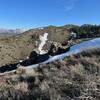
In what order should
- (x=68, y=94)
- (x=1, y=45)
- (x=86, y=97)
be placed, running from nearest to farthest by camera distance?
(x=86, y=97) < (x=68, y=94) < (x=1, y=45)

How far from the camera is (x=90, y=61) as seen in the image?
9.90 metres

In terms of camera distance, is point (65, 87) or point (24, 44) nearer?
point (65, 87)

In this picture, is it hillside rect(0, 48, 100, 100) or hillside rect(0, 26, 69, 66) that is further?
hillside rect(0, 26, 69, 66)

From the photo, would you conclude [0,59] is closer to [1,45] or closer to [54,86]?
[1,45]

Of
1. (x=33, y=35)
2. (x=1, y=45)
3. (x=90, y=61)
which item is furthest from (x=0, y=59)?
(x=90, y=61)

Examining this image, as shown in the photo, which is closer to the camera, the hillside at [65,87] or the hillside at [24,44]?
the hillside at [65,87]

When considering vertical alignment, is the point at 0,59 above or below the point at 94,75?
below

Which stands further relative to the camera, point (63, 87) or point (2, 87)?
point (2, 87)

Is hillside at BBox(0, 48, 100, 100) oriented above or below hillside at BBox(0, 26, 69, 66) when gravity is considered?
above

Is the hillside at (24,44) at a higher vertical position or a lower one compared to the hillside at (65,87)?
lower

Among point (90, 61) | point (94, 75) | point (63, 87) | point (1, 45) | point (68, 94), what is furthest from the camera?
point (1, 45)

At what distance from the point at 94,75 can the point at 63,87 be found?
1.06m

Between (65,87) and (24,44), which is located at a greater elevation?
(65,87)

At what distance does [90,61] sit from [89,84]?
8.95ft
